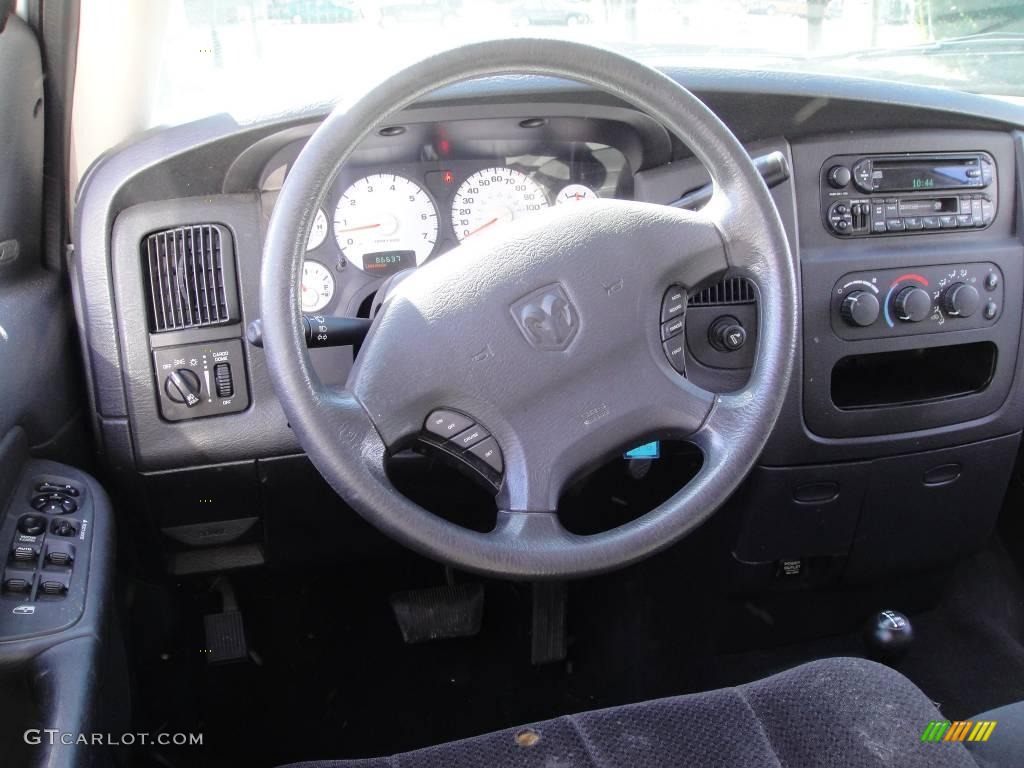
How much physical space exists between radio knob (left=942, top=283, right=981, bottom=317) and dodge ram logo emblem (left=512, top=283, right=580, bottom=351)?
3.14 feet

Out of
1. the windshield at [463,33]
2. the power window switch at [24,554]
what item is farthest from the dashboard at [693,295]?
the power window switch at [24,554]

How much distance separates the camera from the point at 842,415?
1899mm

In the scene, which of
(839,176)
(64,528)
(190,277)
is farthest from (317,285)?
(839,176)

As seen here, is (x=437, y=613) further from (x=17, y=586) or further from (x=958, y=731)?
(x=958, y=731)

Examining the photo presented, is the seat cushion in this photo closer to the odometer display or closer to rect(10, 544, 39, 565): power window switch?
rect(10, 544, 39, 565): power window switch

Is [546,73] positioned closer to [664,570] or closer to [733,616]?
[664,570]

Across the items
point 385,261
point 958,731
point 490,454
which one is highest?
point 385,261

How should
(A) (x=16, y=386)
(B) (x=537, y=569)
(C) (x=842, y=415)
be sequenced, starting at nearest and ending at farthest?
(B) (x=537, y=569) < (A) (x=16, y=386) < (C) (x=842, y=415)

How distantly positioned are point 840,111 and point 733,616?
116 centimetres

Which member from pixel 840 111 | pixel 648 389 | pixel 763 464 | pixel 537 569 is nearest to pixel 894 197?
pixel 840 111

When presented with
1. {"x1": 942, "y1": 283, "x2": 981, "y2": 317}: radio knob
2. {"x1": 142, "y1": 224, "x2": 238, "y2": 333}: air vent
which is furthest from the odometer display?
{"x1": 942, "y1": 283, "x2": 981, "y2": 317}: radio knob

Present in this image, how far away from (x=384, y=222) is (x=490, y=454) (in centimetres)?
64

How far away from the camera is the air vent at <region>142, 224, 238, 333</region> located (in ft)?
5.27

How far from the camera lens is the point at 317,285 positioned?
5.60ft
